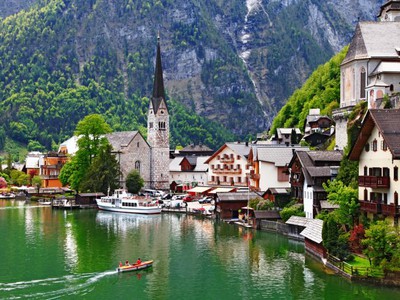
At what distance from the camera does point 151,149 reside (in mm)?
127125

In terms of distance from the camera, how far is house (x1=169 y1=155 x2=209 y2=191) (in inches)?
4808

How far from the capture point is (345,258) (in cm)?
4688

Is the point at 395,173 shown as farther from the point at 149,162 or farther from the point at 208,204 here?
the point at 149,162

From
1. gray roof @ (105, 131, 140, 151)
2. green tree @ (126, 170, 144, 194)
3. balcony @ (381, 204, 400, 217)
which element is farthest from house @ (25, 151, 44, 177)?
balcony @ (381, 204, 400, 217)

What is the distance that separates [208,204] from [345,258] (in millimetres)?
51954

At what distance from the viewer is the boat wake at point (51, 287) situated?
42625mm

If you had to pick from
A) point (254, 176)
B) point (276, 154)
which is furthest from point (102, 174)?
point (276, 154)

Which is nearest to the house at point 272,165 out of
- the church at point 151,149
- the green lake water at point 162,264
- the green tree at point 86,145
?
the green lake water at point 162,264

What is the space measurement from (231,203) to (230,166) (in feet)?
70.6

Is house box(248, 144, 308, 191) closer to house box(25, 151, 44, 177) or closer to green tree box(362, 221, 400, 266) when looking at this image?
green tree box(362, 221, 400, 266)

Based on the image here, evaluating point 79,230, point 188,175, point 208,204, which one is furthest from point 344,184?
point 188,175

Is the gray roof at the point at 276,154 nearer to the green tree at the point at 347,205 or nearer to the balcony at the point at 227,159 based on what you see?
the balcony at the point at 227,159

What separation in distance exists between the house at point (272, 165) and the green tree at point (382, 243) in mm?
40355

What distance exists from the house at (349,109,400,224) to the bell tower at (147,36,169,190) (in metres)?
77.1
